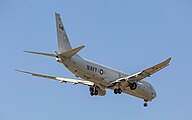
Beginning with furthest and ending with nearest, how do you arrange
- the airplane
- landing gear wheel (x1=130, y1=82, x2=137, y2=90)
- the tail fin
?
landing gear wheel (x1=130, y1=82, x2=137, y2=90) < the tail fin < the airplane

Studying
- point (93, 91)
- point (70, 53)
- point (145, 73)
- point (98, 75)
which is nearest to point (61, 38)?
point (70, 53)

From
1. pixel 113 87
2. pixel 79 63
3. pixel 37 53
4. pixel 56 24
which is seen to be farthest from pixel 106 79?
pixel 37 53

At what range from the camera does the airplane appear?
58.8m

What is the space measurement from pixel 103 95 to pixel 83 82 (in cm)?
361

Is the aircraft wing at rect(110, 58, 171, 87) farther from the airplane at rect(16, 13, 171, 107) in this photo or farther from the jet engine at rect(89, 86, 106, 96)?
the jet engine at rect(89, 86, 106, 96)

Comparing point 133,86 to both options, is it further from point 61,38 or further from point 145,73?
point 61,38

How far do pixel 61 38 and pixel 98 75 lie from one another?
292 inches

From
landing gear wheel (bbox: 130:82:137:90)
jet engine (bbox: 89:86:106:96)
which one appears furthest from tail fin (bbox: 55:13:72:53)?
landing gear wheel (bbox: 130:82:137:90)

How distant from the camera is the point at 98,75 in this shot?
206ft

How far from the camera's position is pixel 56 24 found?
60469 millimetres

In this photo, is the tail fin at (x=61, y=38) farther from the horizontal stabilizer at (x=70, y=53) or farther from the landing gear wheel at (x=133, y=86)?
the landing gear wheel at (x=133, y=86)

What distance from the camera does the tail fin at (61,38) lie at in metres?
59.6


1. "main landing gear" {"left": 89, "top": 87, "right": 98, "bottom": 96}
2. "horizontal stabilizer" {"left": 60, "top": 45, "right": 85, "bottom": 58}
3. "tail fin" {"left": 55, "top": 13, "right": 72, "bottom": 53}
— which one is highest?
"tail fin" {"left": 55, "top": 13, "right": 72, "bottom": 53}

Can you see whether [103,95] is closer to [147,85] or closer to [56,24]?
[147,85]
